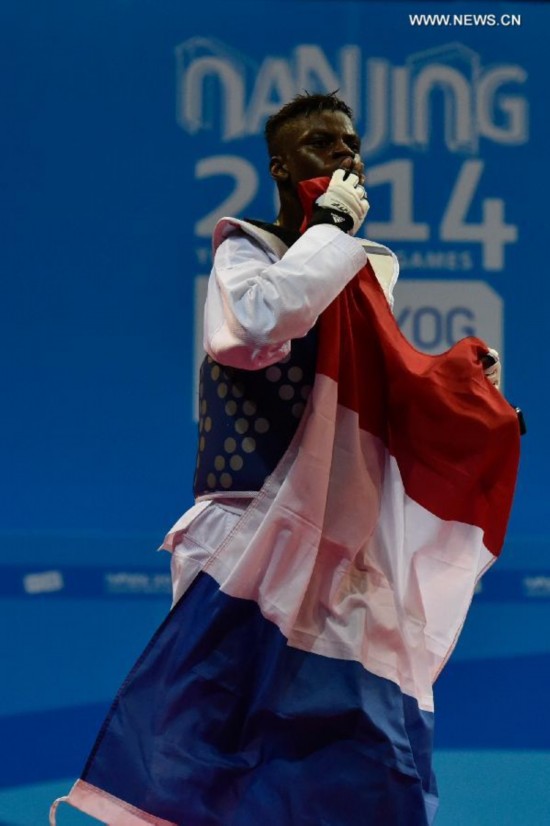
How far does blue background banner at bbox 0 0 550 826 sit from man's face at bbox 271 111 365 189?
4.44 feet

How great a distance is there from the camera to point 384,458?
198 centimetres

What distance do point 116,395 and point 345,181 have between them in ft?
5.38

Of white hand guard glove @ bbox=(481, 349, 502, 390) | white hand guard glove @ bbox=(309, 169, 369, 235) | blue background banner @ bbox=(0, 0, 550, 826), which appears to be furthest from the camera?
blue background banner @ bbox=(0, 0, 550, 826)

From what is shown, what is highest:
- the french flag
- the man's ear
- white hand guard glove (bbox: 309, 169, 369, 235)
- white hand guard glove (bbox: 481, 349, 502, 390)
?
the man's ear

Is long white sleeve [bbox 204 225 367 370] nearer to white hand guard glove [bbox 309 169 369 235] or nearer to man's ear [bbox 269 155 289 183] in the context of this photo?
white hand guard glove [bbox 309 169 369 235]

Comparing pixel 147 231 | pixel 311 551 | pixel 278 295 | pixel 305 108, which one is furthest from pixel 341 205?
pixel 147 231

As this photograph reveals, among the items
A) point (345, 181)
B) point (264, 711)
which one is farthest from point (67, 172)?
point (264, 711)

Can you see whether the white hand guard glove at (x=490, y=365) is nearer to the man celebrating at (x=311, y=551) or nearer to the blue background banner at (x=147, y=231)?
the man celebrating at (x=311, y=551)

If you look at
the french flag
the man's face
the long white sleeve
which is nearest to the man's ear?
the man's face

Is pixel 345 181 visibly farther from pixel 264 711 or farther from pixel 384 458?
pixel 264 711

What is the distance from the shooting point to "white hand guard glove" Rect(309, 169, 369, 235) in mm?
1863

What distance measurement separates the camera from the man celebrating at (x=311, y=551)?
1797 mm

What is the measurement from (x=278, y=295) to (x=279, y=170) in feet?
1.40

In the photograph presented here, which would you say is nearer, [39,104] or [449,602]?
[449,602]
